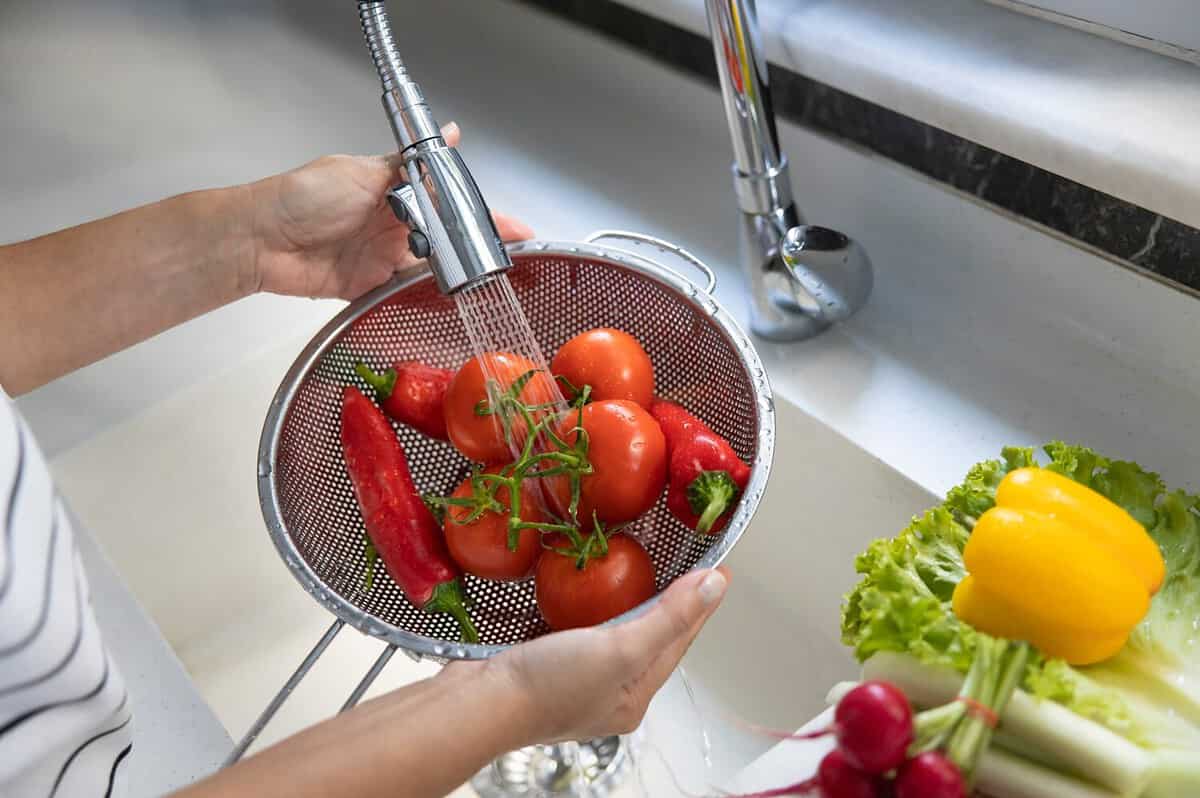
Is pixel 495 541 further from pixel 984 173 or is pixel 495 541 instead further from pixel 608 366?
pixel 984 173

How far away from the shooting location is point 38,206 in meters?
1.15

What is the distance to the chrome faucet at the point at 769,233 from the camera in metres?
0.67

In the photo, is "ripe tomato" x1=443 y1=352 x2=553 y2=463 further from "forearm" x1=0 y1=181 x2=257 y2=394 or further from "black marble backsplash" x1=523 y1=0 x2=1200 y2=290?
"black marble backsplash" x1=523 y1=0 x2=1200 y2=290

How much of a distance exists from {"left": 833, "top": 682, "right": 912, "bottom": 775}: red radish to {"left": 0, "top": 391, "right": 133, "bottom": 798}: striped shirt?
1.00 feet

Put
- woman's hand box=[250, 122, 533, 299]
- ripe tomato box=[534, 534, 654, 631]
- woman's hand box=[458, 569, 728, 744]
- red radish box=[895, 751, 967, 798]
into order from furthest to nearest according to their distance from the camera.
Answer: woman's hand box=[250, 122, 533, 299], ripe tomato box=[534, 534, 654, 631], woman's hand box=[458, 569, 728, 744], red radish box=[895, 751, 967, 798]

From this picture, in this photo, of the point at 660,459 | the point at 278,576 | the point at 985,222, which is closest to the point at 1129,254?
the point at 985,222

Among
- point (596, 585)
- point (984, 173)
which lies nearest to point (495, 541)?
point (596, 585)

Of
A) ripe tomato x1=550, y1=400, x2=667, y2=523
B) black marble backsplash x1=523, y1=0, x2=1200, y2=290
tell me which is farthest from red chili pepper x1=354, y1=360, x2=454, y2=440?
black marble backsplash x1=523, y1=0, x2=1200, y2=290

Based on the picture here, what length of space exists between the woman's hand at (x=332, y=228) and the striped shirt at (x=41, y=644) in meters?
0.28

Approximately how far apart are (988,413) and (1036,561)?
11.4 inches

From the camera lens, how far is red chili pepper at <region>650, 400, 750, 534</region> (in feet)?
1.98

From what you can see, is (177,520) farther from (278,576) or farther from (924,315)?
(924,315)

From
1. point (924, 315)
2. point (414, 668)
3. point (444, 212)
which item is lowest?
point (414, 668)

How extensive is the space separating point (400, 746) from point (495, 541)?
180 millimetres
